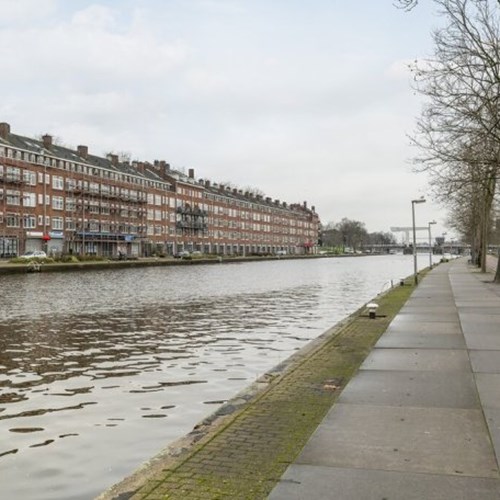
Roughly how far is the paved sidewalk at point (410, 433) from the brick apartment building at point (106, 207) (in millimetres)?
76478

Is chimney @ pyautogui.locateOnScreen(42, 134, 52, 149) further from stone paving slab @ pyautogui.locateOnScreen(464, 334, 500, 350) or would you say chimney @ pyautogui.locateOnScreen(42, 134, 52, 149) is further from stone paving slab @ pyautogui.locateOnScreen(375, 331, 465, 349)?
stone paving slab @ pyautogui.locateOnScreen(464, 334, 500, 350)

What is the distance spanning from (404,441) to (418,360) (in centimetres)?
481

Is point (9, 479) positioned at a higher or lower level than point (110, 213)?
lower

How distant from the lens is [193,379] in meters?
11.2

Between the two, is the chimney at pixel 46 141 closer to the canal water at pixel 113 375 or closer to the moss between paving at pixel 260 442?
the canal water at pixel 113 375

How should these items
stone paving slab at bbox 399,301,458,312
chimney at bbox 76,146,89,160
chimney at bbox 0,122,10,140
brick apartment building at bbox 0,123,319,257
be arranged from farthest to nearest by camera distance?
1. chimney at bbox 76,146,89,160
2. brick apartment building at bbox 0,123,319,257
3. chimney at bbox 0,122,10,140
4. stone paving slab at bbox 399,301,458,312

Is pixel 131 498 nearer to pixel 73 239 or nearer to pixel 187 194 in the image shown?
pixel 73 239

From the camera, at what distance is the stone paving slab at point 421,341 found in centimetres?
1213

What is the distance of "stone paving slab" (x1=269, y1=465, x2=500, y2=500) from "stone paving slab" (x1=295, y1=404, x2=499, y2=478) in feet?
0.54

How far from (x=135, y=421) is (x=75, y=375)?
3562mm

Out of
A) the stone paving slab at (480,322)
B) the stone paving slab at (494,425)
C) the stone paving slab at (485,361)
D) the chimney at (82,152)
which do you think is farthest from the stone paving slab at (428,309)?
the chimney at (82,152)

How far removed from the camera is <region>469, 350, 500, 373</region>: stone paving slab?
9508 mm

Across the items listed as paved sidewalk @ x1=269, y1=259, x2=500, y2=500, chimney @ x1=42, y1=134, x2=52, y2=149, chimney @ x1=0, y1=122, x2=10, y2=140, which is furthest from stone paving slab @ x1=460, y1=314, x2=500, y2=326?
chimney @ x1=42, y1=134, x2=52, y2=149

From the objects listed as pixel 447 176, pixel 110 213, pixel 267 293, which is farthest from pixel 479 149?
pixel 110 213
